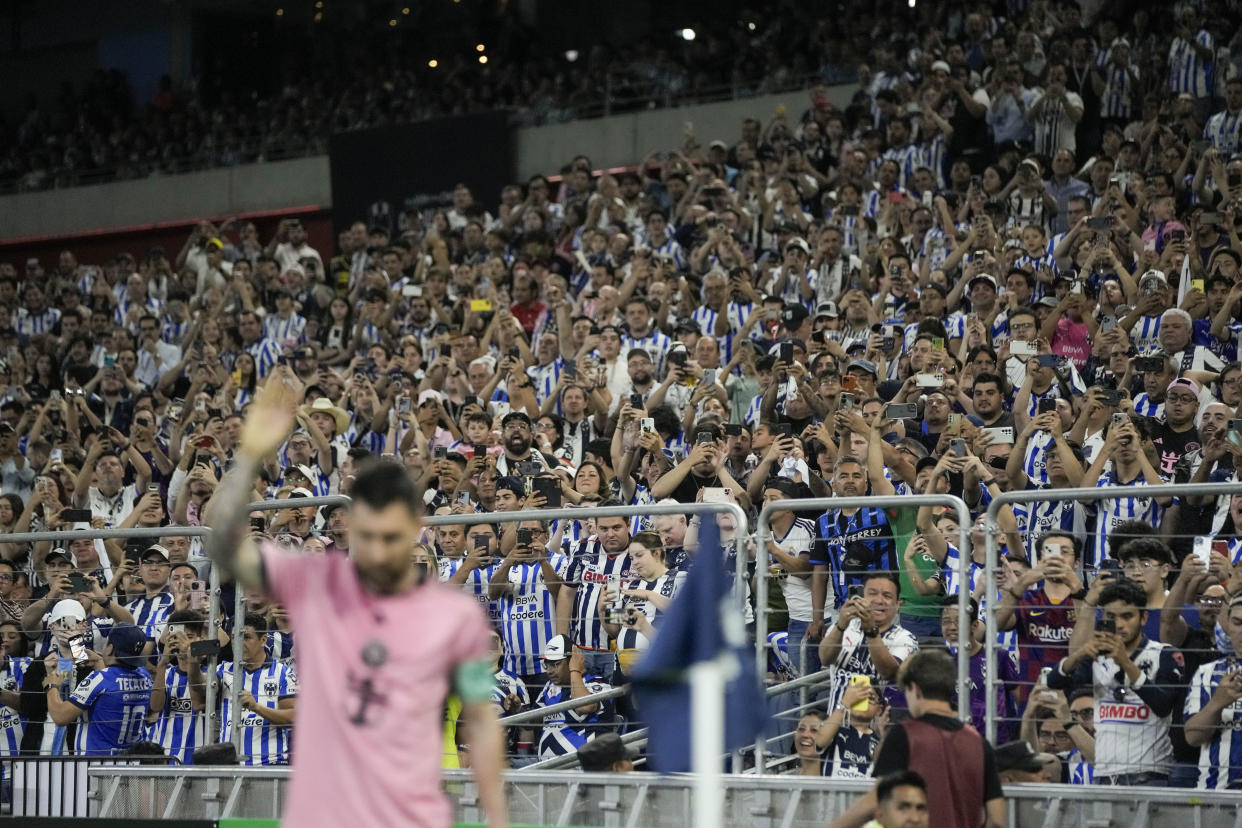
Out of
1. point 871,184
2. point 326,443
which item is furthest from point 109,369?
point 871,184

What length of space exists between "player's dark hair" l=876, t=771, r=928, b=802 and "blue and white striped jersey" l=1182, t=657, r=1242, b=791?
139 centimetres

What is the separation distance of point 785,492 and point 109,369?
29.8ft

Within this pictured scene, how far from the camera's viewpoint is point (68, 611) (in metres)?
9.94

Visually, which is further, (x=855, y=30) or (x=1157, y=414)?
(x=855, y=30)

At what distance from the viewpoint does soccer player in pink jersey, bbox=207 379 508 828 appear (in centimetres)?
404

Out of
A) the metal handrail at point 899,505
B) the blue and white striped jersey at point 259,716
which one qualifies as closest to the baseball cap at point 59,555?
the blue and white striped jersey at point 259,716

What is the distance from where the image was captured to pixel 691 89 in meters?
22.6

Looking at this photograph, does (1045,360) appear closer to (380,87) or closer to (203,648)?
(203,648)

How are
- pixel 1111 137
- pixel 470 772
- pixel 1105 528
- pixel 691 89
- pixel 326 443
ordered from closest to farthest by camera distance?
pixel 470 772, pixel 1105 528, pixel 326 443, pixel 1111 137, pixel 691 89

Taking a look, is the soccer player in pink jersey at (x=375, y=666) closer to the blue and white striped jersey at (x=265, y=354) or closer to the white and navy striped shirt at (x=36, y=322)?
the blue and white striped jersey at (x=265, y=354)

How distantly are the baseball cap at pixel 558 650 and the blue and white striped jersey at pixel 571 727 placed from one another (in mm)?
149

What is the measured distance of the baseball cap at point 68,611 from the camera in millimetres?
9906

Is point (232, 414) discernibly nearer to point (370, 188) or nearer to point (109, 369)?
point (109, 369)

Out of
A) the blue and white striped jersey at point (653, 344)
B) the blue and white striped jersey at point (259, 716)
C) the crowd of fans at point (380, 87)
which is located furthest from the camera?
the crowd of fans at point (380, 87)
